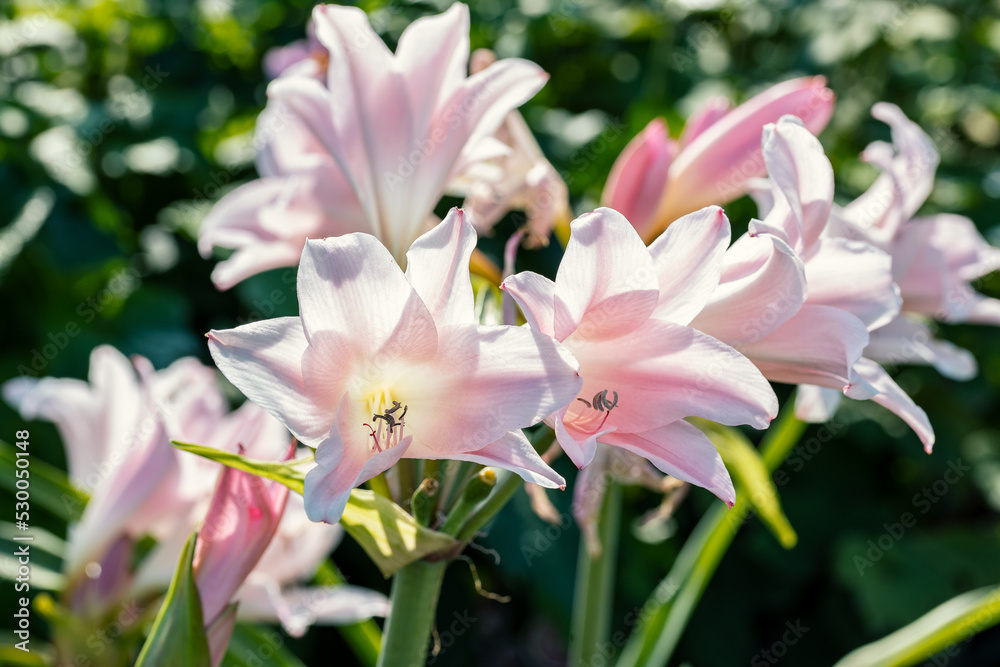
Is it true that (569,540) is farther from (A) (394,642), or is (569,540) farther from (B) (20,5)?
(B) (20,5)

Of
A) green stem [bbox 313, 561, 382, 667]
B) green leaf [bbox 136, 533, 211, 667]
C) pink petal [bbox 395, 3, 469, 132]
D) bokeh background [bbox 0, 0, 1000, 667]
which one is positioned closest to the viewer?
green leaf [bbox 136, 533, 211, 667]

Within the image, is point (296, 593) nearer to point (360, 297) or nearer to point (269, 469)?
point (269, 469)

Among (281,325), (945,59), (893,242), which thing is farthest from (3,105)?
(945,59)

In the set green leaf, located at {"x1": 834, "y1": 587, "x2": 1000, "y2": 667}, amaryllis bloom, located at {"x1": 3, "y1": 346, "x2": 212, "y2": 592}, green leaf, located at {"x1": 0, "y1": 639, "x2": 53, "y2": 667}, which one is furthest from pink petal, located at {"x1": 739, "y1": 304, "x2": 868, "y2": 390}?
green leaf, located at {"x1": 0, "y1": 639, "x2": 53, "y2": 667}

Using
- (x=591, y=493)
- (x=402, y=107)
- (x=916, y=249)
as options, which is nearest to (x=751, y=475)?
(x=591, y=493)

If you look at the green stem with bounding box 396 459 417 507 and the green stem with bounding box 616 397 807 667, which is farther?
the green stem with bounding box 616 397 807 667

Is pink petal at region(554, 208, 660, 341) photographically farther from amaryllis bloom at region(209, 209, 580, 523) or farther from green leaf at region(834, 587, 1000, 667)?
green leaf at region(834, 587, 1000, 667)
